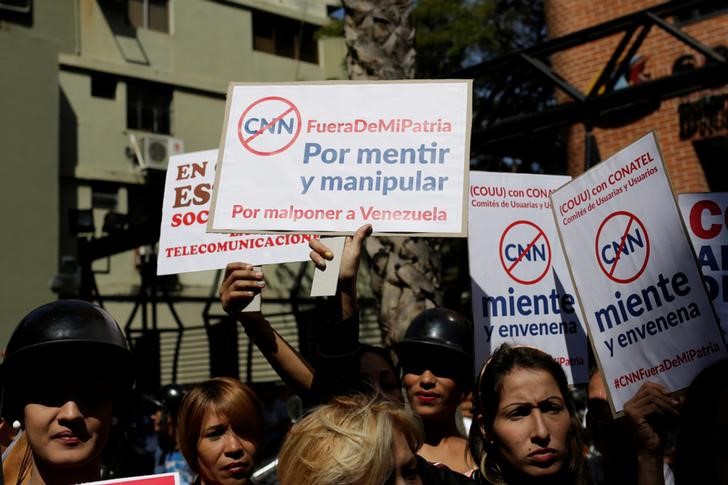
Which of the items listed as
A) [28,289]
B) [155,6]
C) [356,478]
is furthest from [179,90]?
[356,478]

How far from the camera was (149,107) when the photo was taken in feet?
71.6

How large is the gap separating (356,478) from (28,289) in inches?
656

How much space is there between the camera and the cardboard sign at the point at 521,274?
13.2ft

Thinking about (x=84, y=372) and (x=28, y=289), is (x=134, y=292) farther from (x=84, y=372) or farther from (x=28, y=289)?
(x=84, y=372)

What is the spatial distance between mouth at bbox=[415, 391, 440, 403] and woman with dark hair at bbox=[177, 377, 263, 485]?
0.66m

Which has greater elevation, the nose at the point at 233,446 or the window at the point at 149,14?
the window at the point at 149,14

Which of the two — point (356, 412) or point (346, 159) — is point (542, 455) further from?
point (346, 159)

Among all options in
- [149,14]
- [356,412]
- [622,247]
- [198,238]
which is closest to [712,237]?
[622,247]

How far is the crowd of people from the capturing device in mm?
2479

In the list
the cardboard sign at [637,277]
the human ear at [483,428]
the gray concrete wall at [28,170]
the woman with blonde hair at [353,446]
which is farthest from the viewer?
the gray concrete wall at [28,170]

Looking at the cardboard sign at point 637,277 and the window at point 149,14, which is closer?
the cardboard sign at point 637,277

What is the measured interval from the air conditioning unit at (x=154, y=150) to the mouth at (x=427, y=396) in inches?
684

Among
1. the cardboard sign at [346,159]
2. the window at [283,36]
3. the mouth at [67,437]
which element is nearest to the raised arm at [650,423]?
the cardboard sign at [346,159]

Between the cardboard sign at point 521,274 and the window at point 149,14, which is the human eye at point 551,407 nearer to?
the cardboard sign at point 521,274
